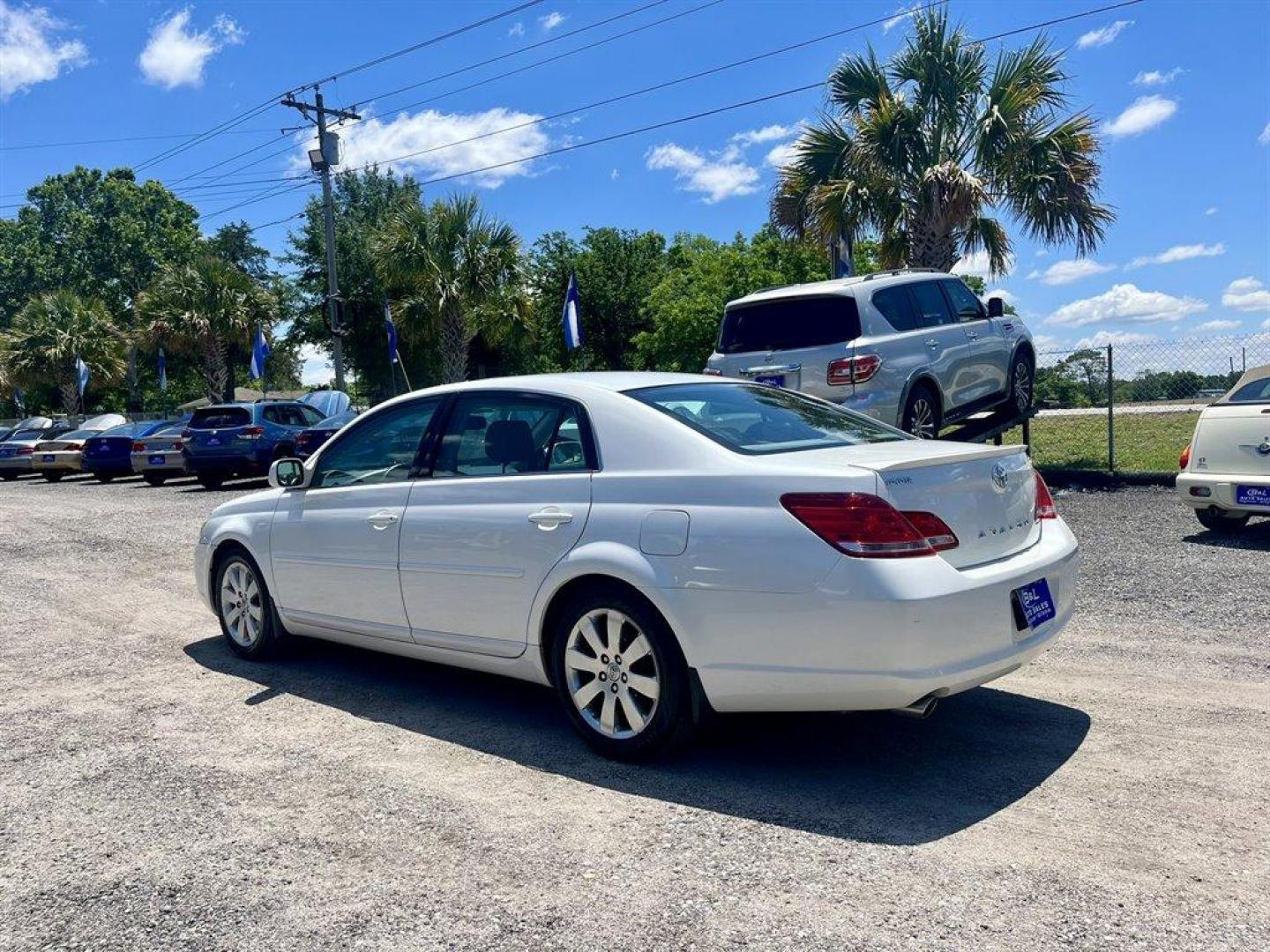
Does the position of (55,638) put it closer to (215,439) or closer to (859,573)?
(859,573)

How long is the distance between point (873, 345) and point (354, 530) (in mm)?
6182

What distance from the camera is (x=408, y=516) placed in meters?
5.11

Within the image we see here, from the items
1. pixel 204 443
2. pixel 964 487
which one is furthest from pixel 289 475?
pixel 204 443

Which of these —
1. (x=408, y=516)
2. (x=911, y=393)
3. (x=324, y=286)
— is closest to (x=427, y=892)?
(x=408, y=516)

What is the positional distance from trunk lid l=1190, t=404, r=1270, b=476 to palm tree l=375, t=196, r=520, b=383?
2056cm

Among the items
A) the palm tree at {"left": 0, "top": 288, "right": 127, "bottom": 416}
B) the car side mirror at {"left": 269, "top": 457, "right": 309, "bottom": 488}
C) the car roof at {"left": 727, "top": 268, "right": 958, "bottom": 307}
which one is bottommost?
the car side mirror at {"left": 269, "top": 457, "right": 309, "bottom": 488}

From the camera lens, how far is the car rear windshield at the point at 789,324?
1030cm

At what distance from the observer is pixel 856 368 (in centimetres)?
1011

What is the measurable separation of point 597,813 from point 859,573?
4.14 feet

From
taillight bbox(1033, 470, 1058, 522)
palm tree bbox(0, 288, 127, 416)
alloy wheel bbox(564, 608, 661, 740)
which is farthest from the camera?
palm tree bbox(0, 288, 127, 416)

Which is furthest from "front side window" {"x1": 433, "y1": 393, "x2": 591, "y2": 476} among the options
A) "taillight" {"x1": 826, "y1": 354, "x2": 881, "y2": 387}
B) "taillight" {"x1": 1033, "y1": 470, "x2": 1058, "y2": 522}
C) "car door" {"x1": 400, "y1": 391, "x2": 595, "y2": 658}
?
"taillight" {"x1": 826, "y1": 354, "x2": 881, "y2": 387}

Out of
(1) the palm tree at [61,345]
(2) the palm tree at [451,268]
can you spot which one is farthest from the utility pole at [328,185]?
(1) the palm tree at [61,345]

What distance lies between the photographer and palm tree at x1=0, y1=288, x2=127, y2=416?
143ft

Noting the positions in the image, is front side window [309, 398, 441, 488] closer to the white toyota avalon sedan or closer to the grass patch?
the white toyota avalon sedan
